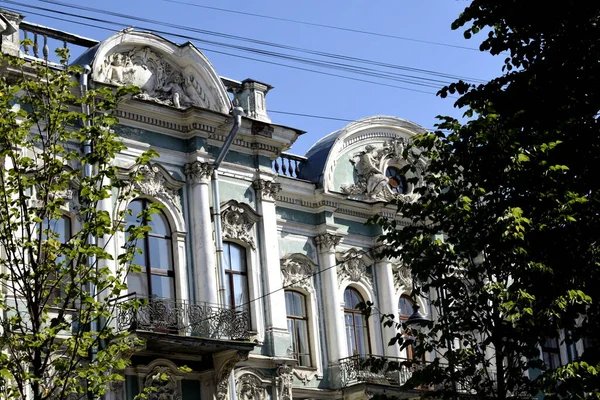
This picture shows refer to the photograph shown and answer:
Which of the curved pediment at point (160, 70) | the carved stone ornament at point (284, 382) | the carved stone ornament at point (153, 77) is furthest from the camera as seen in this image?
the carved stone ornament at point (284, 382)

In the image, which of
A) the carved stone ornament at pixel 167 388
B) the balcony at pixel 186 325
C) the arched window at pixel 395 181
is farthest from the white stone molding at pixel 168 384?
the arched window at pixel 395 181

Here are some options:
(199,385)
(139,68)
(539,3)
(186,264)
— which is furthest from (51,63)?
(539,3)

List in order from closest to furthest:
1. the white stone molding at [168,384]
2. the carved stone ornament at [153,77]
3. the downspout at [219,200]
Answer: the white stone molding at [168,384] < the carved stone ornament at [153,77] < the downspout at [219,200]

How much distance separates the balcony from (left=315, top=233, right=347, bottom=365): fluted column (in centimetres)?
306

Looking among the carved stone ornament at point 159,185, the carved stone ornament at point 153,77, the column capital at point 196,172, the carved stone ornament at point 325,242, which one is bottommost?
the carved stone ornament at point 325,242

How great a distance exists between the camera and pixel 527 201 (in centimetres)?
1523

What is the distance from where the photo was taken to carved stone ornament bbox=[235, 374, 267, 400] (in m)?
21.4

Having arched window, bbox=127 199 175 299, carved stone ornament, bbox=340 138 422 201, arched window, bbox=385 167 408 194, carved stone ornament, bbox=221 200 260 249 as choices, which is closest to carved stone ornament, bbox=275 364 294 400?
carved stone ornament, bbox=221 200 260 249

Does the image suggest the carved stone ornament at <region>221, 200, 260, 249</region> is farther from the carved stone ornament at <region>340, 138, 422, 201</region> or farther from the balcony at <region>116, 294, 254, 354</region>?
the carved stone ornament at <region>340, 138, 422, 201</region>

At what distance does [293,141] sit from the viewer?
23.8 m

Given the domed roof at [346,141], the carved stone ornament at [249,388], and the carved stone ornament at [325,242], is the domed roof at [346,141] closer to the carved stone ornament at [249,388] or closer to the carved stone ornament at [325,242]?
the carved stone ornament at [325,242]

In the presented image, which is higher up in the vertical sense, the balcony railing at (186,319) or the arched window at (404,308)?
the arched window at (404,308)

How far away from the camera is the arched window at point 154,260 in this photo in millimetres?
20641

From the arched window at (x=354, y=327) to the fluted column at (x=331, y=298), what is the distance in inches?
20.4
